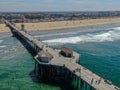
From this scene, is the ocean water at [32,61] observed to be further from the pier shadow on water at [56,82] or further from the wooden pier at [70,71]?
the wooden pier at [70,71]

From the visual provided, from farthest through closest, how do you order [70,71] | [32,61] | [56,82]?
[32,61], [56,82], [70,71]

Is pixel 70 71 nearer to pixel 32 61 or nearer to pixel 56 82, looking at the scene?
pixel 56 82

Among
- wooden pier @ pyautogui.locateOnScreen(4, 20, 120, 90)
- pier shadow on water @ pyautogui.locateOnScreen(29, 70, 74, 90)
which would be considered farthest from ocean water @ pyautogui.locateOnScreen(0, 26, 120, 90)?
wooden pier @ pyautogui.locateOnScreen(4, 20, 120, 90)

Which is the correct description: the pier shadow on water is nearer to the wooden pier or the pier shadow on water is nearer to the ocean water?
the ocean water

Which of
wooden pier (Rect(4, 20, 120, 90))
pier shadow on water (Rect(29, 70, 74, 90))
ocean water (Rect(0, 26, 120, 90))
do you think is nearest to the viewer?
wooden pier (Rect(4, 20, 120, 90))

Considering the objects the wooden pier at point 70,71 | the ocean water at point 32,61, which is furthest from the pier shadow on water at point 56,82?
the wooden pier at point 70,71

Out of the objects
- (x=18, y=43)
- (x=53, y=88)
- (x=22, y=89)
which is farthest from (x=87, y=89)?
(x=18, y=43)

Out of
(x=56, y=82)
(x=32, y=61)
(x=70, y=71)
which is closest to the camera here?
(x=70, y=71)

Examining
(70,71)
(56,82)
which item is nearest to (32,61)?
(56,82)
